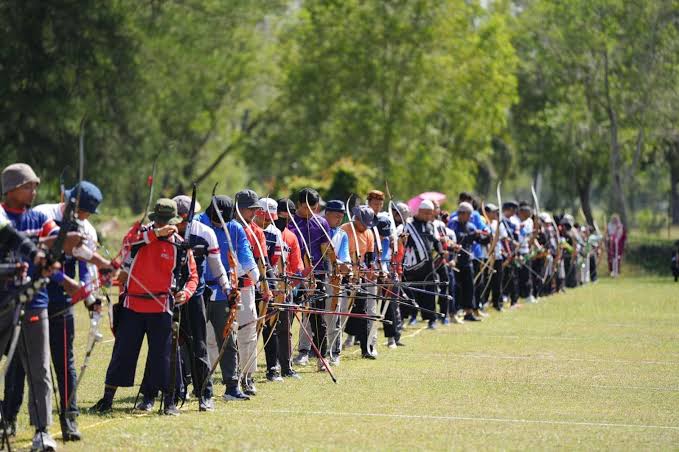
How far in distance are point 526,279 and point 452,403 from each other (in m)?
17.0

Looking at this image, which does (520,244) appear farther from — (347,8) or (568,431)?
(347,8)

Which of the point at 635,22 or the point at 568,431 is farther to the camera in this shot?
the point at 635,22

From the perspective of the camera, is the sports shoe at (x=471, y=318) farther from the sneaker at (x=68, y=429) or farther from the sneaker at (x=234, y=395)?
the sneaker at (x=68, y=429)

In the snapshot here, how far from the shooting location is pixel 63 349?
9922 millimetres

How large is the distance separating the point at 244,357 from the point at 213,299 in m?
0.75

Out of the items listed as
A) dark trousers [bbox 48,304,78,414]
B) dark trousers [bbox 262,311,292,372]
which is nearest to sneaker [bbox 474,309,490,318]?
dark trousers [bbox 262,311,292,372]

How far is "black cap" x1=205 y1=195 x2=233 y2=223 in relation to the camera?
12.4m

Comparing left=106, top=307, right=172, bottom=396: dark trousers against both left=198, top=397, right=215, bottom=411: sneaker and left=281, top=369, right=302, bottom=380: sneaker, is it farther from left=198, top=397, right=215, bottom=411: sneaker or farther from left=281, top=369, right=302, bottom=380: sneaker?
left=281, top=369, right=302, bottom=380: sneaker

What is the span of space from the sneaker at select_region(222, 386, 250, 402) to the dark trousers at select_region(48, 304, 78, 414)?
8.71ft

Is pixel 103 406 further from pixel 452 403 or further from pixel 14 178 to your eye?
pixel 452 403

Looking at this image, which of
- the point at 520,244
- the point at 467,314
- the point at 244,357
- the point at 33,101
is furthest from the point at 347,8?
the point at 244,357

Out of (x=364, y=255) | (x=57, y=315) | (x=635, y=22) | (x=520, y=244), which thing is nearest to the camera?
(x=57, y=315)

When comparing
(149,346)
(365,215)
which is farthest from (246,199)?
(365,215)

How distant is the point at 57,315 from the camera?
9844 millimetres
